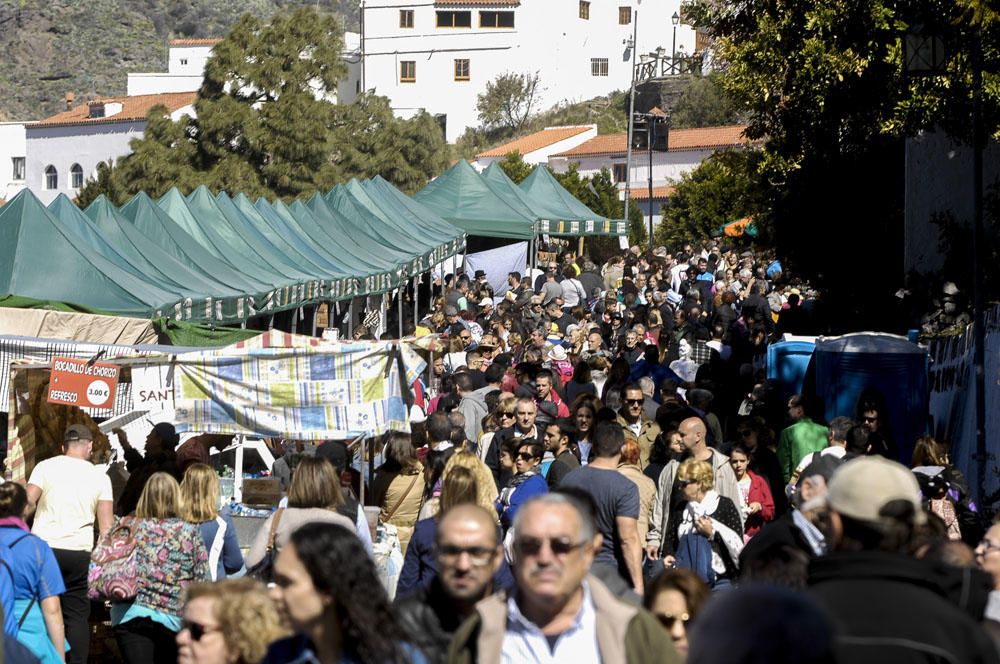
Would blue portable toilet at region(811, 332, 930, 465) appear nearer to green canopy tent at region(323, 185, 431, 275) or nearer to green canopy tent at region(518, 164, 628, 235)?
green canopy tent at region(323, 185, 431, 275)

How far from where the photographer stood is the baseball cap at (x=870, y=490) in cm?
394

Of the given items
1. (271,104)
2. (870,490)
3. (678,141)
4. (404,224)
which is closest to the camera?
(870,490)

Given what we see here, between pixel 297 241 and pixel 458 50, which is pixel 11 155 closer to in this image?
pixel 458 50

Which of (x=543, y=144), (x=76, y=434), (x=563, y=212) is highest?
(x=543, y=144)

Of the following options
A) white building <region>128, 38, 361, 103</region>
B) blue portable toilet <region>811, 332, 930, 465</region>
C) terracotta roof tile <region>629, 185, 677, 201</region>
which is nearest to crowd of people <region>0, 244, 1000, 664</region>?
blue portable toilet <region>811, 332, 930, 465</region>

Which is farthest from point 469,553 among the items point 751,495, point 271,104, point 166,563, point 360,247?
point 271,104

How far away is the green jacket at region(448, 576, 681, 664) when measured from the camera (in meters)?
4.02

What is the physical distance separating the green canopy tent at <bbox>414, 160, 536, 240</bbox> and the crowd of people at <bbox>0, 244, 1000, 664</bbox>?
19.2 meters

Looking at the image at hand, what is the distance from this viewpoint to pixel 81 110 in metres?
84.6

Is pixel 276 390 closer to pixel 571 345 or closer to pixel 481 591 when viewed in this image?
pixel 481 591

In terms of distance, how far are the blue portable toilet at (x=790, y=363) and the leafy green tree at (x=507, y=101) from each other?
2914 inches

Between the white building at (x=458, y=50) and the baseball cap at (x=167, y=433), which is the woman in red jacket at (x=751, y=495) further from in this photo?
the white building at (x=458, y=50)

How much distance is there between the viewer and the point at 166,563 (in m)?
7.23

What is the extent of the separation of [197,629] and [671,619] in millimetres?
1529
